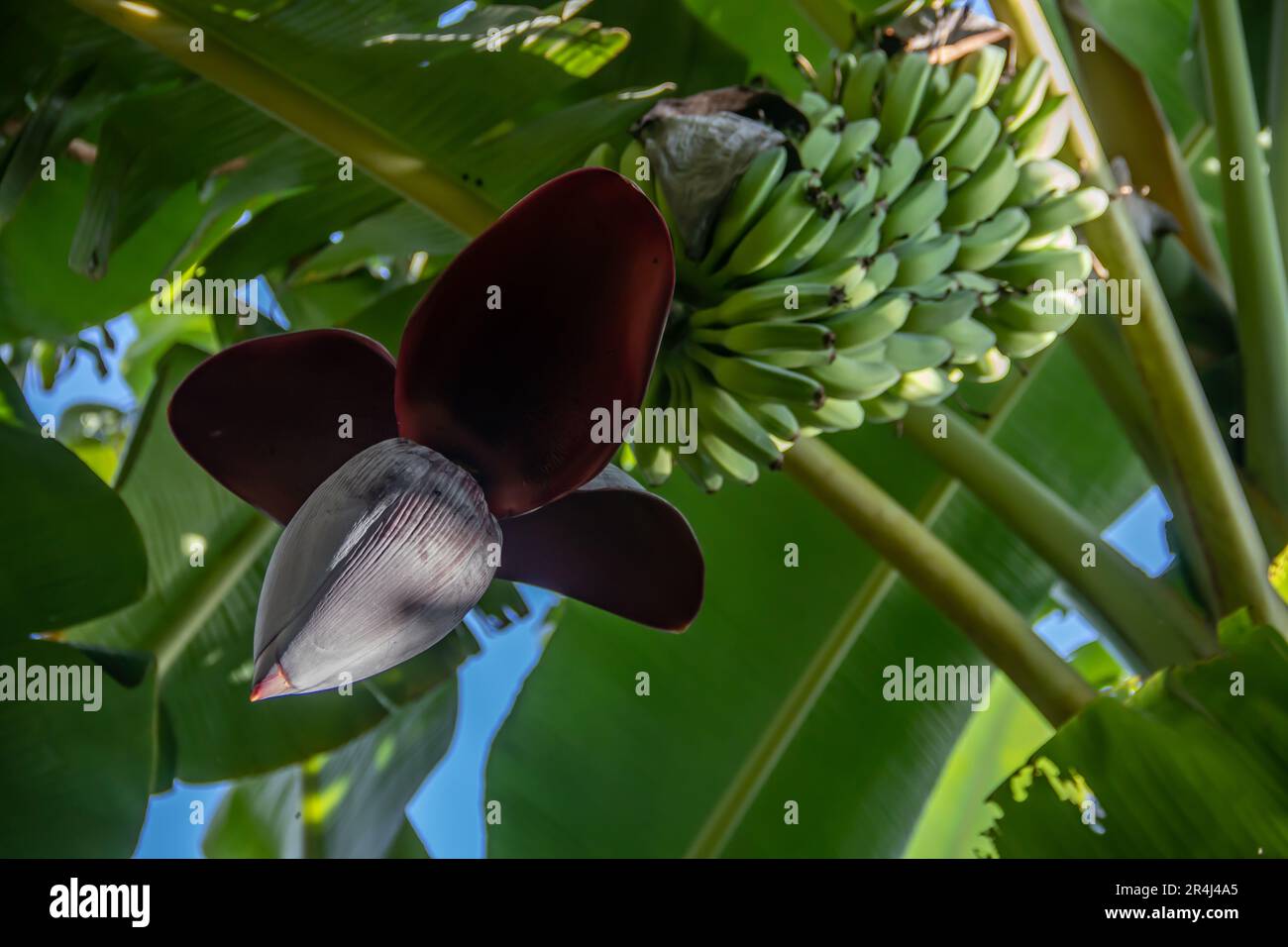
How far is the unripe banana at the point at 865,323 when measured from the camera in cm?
80

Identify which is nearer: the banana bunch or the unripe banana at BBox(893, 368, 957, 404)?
the banana bunch

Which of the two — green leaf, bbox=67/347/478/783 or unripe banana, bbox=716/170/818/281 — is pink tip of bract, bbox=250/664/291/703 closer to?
unripe banana, bbox=716/170/818/281

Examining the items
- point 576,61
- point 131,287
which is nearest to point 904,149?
point 576,61

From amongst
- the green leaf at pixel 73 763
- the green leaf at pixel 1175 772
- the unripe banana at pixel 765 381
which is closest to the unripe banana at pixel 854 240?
the unripe banana at pixel 765 381

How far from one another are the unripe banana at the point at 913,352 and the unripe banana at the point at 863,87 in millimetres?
217

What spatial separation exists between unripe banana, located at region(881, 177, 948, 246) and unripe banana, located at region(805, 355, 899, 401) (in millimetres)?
117

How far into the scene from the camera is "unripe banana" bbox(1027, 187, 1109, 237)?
907 mm

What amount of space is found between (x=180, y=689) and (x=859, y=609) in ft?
2.33

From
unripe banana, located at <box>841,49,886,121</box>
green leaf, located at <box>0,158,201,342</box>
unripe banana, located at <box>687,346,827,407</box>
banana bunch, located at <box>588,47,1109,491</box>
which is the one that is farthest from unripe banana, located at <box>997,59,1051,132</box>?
green leaf, located at <box>0,158,201,342</box>

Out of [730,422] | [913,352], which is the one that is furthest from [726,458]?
[913,352]

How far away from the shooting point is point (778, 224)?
76 cm

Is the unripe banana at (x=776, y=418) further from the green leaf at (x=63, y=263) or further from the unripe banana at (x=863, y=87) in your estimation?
the green leaf at (x=63, y=263)

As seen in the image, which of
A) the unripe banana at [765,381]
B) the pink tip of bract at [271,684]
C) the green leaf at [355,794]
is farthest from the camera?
the green leaf at [355,794]

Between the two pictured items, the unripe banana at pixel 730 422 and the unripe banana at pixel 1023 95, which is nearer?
the unripe banana at pixel 730 422
